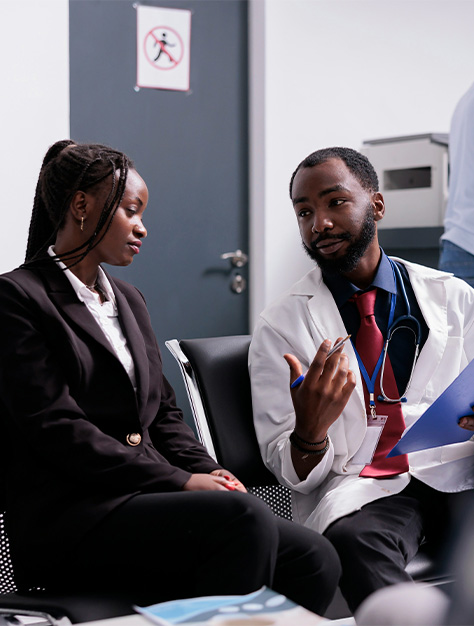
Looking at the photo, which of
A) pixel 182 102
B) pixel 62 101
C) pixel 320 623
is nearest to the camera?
pixel 320 623

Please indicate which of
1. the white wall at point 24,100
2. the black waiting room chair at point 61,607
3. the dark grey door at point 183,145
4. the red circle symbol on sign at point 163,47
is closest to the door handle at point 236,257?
the dark grey door at point 183,145

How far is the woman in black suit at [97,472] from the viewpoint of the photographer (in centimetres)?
142

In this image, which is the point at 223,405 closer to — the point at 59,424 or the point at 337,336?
the point at 337,336

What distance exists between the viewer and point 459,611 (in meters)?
0.85

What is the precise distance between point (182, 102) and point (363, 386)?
2088 millimetres

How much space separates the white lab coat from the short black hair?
279 millimetres

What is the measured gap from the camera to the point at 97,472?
4.82 feet

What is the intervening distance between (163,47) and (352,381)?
229 cm

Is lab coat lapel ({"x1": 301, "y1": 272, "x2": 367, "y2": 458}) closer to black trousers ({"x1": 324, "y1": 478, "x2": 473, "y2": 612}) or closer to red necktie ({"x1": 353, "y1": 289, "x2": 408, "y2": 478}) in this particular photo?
red necktie ({"x1": 353, "y1": 289, "x2": 408, "y2": 478})

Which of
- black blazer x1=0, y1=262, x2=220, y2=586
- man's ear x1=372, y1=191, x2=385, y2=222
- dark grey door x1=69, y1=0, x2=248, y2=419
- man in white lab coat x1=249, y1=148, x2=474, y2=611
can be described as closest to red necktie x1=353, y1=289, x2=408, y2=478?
A: man in white lab coat x1=249, y1=148, x2=474, y2=611

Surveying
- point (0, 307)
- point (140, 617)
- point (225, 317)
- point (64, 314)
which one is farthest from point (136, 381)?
point (225, 317)

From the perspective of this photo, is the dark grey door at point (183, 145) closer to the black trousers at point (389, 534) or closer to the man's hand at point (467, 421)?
the black trousers at point (389, 534)

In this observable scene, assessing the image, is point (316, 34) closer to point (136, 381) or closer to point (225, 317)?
point (225, 317)

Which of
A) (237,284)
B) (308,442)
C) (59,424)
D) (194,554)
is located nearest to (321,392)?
(308,442)
